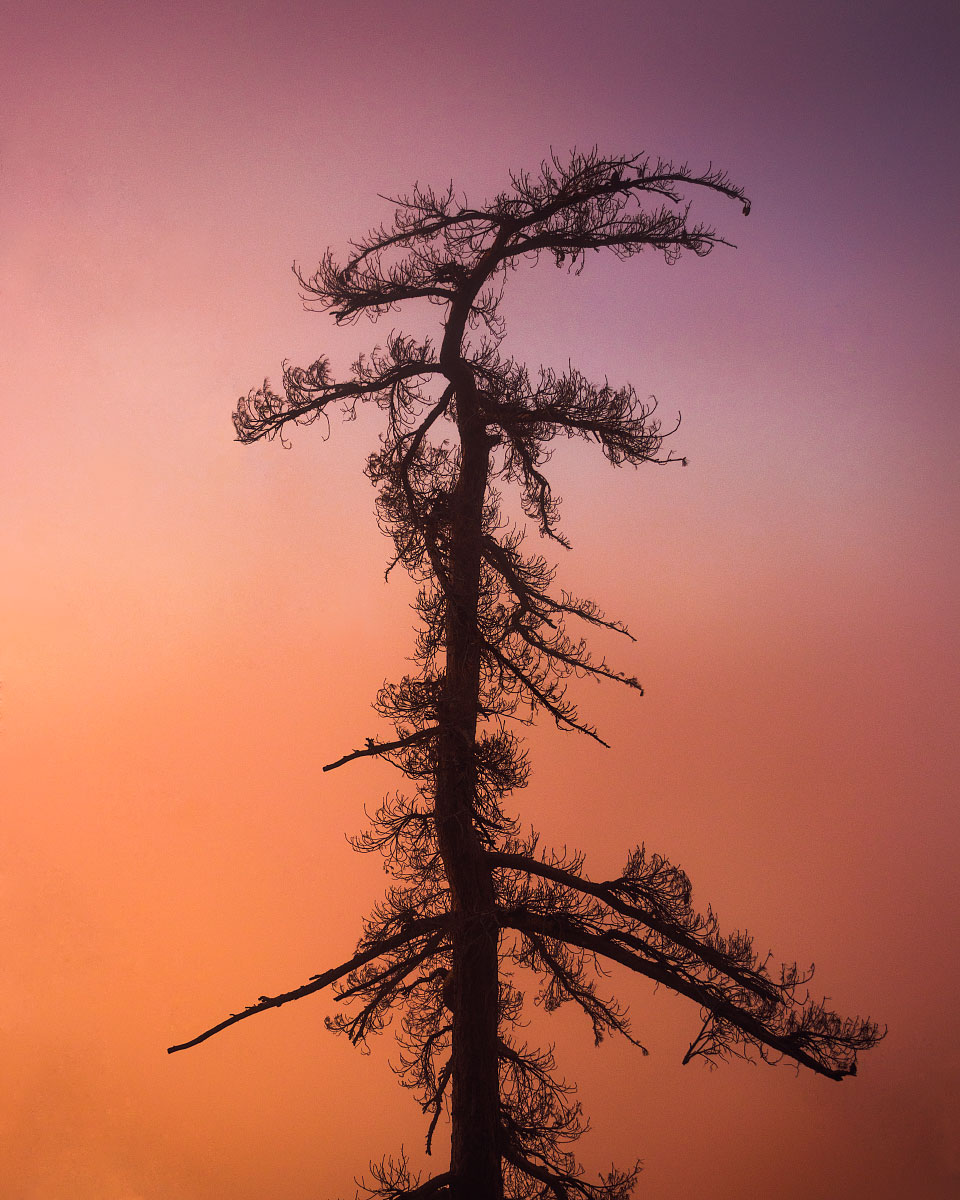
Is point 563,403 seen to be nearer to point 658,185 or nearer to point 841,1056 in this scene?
point 658,185

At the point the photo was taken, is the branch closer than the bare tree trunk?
Yes

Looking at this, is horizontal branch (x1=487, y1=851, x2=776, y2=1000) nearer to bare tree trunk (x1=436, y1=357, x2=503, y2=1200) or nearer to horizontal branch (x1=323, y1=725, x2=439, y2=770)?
bare tree trunk (x1=436, y1=357, x2=503, y2=1200)

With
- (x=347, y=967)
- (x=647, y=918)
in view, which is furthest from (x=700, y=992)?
(x=347, y=967)

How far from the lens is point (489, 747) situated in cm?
453

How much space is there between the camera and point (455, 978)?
4.42 m

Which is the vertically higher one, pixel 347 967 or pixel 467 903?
pixel 467 903

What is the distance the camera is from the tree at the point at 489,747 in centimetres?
438

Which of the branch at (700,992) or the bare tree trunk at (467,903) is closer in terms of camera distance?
the branch at (700,992)

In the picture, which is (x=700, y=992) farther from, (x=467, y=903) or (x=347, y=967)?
(x=347, y=967)

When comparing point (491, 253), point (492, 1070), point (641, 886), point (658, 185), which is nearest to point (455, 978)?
point (492, 1070)

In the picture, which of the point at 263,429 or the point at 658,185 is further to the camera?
the point at 263,429

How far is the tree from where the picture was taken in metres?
4.38

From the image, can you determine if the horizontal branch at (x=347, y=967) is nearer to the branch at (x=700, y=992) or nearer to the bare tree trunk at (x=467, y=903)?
the bare tree trunk at (x=467, y=903)

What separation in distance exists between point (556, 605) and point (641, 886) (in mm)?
1303
